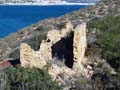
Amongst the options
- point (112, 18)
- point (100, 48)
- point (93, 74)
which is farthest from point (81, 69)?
point (112, 18)

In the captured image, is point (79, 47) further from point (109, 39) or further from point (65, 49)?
point (109, 39)

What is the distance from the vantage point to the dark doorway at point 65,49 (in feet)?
59.7

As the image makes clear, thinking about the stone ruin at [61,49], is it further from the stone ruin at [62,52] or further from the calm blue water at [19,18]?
the calm blue water at [19,18]

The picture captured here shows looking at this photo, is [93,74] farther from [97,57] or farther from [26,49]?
[26,49]

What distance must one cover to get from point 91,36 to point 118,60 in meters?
2.38

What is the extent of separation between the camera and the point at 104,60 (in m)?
18.3

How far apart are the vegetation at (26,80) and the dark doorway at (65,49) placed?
234 centimetres

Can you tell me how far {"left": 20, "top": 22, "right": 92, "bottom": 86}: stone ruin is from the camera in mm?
16734

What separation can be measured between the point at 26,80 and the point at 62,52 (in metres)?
3.84

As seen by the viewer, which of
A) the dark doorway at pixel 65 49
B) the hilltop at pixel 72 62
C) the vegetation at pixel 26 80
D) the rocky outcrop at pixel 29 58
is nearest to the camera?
the vegetation at pixel 26 80

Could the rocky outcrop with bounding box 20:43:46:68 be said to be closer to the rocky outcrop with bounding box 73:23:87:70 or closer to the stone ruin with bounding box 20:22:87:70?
the stone ruin with bounding box 20:22:87:70

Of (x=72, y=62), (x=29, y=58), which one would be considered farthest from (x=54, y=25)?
(x=29, y=58)

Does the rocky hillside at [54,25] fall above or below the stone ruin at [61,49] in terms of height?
below

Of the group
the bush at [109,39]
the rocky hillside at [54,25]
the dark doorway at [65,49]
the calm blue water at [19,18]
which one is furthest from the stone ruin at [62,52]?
the calm blue water at [19,18]
